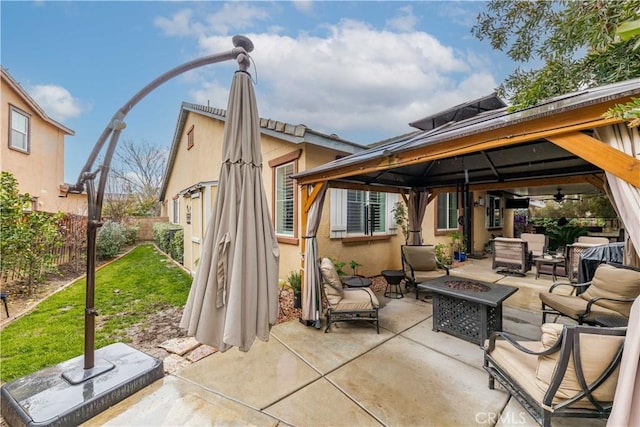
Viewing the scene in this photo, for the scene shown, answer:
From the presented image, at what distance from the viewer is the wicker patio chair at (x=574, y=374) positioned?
1.95 m

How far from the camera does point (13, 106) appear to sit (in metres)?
9.82

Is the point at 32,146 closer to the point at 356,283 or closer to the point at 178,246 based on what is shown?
the point at 178,246

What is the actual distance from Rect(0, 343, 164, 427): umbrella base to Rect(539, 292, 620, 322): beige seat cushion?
588 cm

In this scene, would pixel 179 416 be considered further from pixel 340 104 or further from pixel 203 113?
pixel 203 113

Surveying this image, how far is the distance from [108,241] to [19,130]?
5594mm

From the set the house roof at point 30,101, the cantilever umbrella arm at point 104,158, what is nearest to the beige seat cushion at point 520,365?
the cantilever umbrella arm at point 104,158

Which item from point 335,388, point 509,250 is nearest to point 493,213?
point 509,250

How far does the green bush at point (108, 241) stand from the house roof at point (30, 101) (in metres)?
5.63

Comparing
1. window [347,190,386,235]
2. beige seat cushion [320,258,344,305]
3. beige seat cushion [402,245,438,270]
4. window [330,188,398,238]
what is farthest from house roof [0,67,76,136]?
beige seat cushion [402,245,438,270]

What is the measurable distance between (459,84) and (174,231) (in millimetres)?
11891

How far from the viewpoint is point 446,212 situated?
10.4 meters

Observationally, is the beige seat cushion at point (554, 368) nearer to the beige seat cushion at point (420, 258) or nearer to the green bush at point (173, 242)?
the beige seat cushion at point (420, 258)

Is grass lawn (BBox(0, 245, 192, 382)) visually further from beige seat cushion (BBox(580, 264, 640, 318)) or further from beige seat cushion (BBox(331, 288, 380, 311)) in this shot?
beige seat cushion (BBox(580, 264, 640, 318))

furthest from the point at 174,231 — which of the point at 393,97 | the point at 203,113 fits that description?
the point at 393,97
